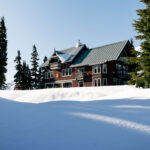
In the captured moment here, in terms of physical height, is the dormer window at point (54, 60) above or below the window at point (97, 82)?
above

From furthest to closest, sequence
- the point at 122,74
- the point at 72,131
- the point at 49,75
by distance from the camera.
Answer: the point at 49,75, the point at 122,74, the point at 72,131

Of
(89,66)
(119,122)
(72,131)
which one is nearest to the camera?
(72,131)

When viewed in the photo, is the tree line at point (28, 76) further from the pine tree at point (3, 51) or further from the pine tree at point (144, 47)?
the pine tree at point (144, 47)

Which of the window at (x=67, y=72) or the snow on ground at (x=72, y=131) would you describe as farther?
the window at (x=67, y=72)

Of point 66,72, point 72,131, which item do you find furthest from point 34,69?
point 72,131

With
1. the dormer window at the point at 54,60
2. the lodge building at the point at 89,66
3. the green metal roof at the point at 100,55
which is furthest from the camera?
the dormer window at the point at 54,60

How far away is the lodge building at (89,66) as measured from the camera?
2433 cm

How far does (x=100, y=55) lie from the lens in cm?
2583

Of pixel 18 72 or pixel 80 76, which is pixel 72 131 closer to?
pixel 80 76

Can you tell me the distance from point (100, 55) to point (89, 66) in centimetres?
270

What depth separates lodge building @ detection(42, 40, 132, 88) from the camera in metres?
24.3

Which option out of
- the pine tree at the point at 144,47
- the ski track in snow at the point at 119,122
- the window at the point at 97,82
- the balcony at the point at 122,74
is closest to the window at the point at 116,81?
the balcony at the point at 122,74

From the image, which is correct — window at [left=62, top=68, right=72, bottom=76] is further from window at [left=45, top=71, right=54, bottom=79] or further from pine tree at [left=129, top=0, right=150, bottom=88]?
pine tree at [left=129, top=0, right=150, bottom=88]

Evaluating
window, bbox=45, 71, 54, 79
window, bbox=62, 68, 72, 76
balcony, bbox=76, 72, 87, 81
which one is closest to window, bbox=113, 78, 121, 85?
balcony, bbox=76, 72, 87, 81
